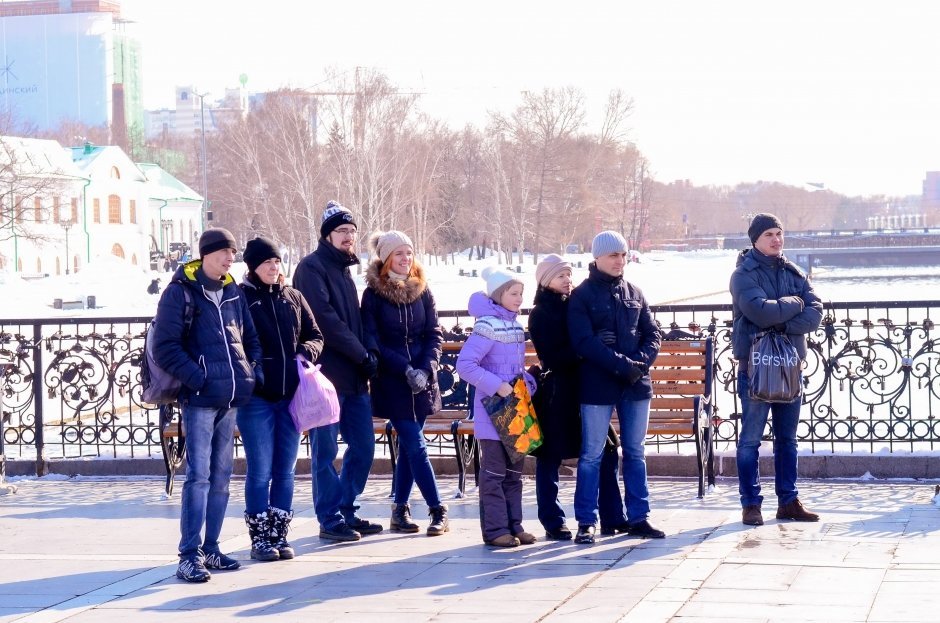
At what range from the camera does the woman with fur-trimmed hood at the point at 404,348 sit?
7.05 m

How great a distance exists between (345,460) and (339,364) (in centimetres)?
60

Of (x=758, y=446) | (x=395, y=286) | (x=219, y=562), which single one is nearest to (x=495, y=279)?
(x=395, y=286)

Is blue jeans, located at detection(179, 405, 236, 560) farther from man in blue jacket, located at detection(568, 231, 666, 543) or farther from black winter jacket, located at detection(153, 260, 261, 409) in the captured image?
man in blue jacket, located at detection(568, 231, 666, 543)

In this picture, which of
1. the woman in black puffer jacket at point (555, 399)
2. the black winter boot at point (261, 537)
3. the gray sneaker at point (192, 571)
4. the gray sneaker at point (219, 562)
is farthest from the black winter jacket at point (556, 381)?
the gray sneaker at point (192, 571)

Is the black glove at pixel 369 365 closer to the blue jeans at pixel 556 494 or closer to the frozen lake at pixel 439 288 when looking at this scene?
the blue jeans at pixel 556 494

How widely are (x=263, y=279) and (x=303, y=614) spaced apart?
1900 mm

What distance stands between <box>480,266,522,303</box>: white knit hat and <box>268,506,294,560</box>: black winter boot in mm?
1579

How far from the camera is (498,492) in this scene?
6785 millimetres

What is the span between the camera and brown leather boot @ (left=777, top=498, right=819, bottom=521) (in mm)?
7168

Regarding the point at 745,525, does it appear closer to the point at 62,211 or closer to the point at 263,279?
the point at 263,279

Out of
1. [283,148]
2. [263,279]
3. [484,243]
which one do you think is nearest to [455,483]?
[263,279]

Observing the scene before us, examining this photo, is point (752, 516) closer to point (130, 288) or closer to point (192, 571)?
point (192, 571)

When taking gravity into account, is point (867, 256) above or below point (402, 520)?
above

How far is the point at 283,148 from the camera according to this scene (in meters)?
54.8
